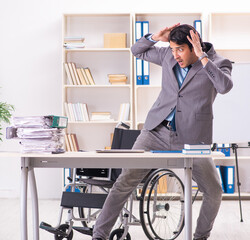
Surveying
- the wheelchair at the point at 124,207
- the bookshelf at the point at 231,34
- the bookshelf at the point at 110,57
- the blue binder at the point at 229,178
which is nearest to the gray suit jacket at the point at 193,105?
the wheelchair at the point at 124,207

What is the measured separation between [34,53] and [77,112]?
3.05ft

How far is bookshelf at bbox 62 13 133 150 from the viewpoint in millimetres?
5695

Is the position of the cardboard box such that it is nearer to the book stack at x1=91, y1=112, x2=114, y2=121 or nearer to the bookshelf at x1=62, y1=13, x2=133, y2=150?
the bookshelf at x1=62, y1=13, x2=133, y2=150

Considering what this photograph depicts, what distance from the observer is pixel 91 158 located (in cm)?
237

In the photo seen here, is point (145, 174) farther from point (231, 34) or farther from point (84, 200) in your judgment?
point (231, 34)

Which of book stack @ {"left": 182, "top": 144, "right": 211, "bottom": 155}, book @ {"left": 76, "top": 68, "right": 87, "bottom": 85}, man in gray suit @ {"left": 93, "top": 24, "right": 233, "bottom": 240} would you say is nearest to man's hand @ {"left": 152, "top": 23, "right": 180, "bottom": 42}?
man in gray suit @ {"left": 93, "top": 24, "right": 233, "bottom": 240}

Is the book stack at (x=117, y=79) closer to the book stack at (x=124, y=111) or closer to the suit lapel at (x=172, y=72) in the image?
the book stack at (x=124, y=111)

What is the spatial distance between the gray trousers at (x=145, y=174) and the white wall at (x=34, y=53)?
9.93 feet

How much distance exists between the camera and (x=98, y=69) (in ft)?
18.8

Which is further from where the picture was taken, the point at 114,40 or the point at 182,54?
the point at 114,40

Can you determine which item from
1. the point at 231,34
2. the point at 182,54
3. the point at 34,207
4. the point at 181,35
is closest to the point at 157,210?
the point at 34,207

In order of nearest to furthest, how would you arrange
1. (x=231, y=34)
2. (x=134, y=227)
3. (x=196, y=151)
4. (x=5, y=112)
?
(x=196, y=151)
(x=134, y=227)
(x=5, y=112)
(x=231, y=34)

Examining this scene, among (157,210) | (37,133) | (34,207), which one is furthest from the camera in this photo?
(157,210)

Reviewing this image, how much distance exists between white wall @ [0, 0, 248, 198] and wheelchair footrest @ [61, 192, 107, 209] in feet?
8.70
